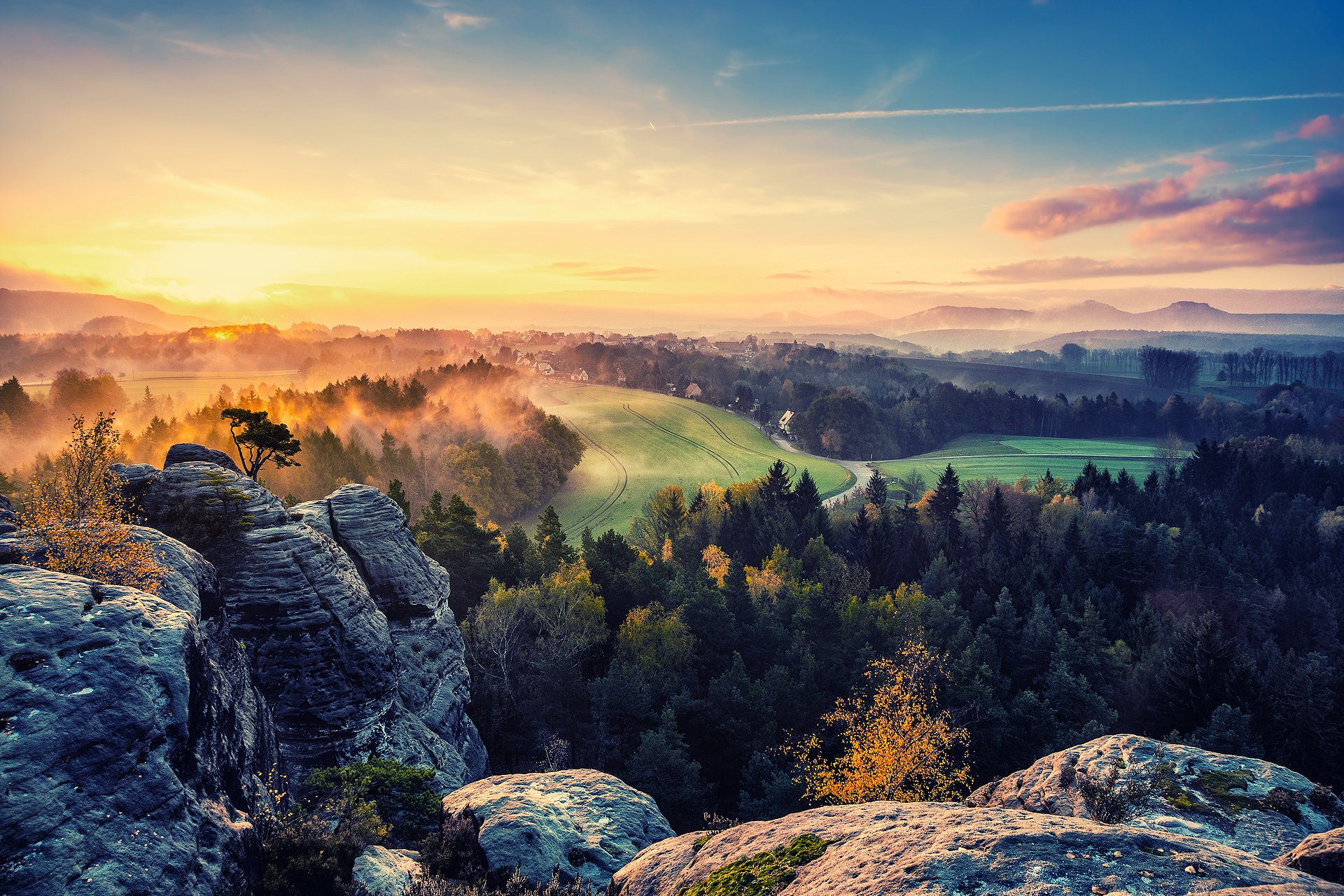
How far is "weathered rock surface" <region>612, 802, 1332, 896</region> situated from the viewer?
8.46m

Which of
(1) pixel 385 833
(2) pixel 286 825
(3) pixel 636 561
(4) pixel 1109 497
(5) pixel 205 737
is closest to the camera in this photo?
(5) pixel 205 737

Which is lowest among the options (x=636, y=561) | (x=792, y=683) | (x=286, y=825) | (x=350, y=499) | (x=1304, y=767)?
(x=1304, y=767)

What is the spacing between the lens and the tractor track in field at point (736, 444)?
131 m

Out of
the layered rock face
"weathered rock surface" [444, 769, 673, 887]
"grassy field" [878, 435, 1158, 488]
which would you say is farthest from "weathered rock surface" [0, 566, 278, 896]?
"grassy field" [878, 435, 1158, 488]

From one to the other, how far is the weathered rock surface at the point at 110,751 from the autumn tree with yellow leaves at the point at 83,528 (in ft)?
7.13

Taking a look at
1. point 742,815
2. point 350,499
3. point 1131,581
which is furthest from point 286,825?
point 1131,581

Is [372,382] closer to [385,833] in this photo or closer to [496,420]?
[496,420]

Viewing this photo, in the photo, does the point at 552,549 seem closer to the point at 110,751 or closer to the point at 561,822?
the point at 561,822

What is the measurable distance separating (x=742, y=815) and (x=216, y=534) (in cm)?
2830

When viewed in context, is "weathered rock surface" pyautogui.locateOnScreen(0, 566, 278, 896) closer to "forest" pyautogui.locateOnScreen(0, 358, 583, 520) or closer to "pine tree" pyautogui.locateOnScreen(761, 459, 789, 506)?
"pine tree" pyautogui.locateOnScreen(761, 459, 789, 506)

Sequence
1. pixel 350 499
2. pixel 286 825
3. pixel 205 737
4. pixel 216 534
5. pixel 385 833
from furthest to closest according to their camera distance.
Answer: pixel 350 499, pixel 216 534, pixel 385 833, pixel 286 825, pixel 205 737

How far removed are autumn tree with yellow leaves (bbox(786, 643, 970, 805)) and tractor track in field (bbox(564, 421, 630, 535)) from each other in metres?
63.1

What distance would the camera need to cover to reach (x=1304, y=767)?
41562 mm

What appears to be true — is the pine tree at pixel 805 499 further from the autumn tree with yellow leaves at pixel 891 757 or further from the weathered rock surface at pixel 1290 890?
the weathered rock surface at pixel 1290 890
